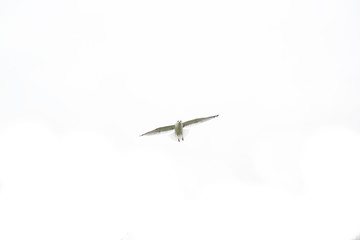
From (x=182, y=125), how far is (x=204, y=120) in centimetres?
457

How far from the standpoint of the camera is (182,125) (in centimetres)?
4597

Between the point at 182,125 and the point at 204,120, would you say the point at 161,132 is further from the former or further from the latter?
the point at 204,120

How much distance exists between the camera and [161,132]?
48.5 m

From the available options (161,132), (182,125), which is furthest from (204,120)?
(161,132)

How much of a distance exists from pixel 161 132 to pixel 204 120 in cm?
831

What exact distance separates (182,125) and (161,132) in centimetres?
485

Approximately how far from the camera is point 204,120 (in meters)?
47.8
